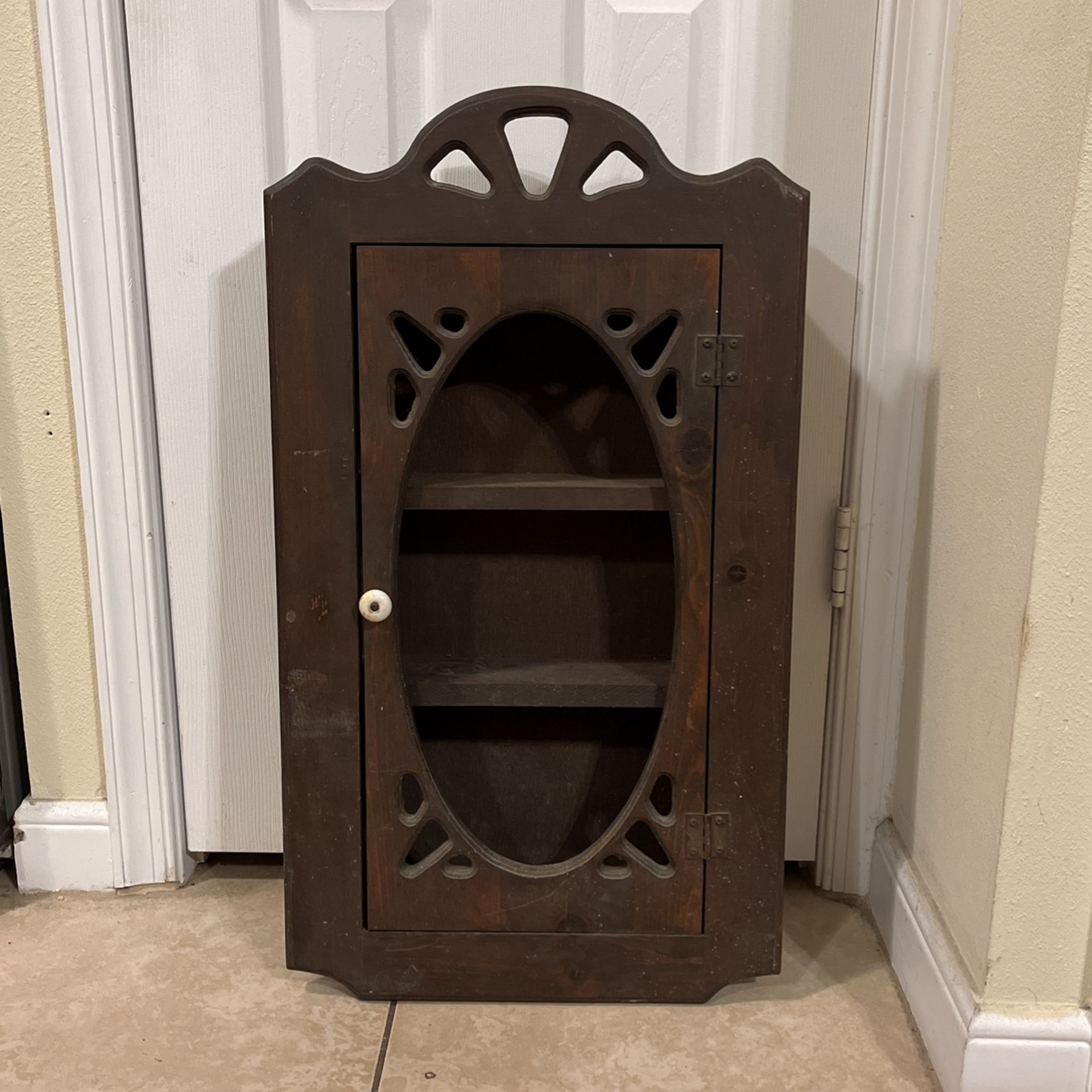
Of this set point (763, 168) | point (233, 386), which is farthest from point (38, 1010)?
point (763, 168)

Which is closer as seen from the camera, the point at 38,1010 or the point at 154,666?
the point at 38,1010

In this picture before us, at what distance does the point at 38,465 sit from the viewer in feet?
4.10

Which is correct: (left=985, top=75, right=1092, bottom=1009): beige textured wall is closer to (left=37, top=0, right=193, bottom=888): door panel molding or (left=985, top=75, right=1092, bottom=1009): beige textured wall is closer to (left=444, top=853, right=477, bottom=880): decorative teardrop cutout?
(left=444, top=853, right=477, bottom=880): decorative teardrop cutout

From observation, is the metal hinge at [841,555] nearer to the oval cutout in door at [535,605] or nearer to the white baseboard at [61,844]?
the oval cutout in door at [535,605]

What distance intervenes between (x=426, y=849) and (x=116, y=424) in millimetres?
595

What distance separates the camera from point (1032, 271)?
2.97ft

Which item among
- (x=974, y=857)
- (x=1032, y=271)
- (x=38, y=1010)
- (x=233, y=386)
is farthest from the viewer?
(x=233, y=386)

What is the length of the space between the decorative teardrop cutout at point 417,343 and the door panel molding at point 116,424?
13.1 inches

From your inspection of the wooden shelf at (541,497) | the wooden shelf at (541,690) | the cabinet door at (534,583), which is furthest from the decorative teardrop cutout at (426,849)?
the wooden shelf at (541,497)

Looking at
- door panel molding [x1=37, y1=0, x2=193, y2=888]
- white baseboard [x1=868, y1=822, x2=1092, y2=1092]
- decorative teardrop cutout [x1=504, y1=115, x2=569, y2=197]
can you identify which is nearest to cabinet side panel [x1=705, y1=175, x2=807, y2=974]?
white baseboard [x1=868, y1=822, x2=1092, y2=1092]

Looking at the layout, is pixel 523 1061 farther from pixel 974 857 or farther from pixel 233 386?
pixel 233 386

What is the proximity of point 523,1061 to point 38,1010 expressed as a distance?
52 cm

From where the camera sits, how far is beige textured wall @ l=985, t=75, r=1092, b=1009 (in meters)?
0.86

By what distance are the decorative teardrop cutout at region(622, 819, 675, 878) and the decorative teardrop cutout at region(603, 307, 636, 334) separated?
50 cm
